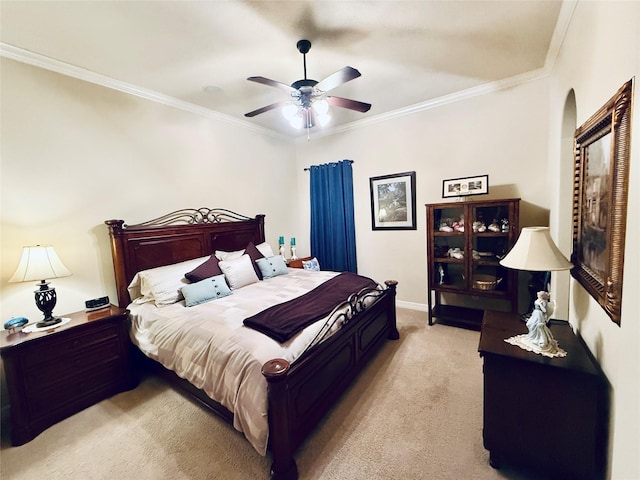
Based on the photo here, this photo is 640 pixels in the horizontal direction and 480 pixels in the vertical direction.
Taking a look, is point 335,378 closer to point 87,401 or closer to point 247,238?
point 87,401

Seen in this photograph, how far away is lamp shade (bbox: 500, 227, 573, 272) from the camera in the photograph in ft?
5.23

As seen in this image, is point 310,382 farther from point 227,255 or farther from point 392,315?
point 227,255

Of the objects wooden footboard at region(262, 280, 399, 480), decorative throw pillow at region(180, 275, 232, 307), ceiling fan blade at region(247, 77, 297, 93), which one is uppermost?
ceiling fan blade at region(247, 77, 297, 93)

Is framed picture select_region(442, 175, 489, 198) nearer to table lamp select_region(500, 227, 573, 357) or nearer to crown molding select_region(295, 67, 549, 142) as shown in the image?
crown molding select_region(295, 67, 549, 142)

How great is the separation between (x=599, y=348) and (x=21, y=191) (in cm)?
407

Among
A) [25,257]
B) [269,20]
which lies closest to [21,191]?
[25,257]

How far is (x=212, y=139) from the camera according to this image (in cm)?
376

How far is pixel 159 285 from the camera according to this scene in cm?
269

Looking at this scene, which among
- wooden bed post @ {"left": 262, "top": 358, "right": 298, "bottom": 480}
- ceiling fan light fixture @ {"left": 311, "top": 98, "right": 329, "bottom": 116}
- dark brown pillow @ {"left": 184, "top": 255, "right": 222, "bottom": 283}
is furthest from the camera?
dark brown pillow @ {"left": 184, "top": 255, "right": 222, "bottom": 283}

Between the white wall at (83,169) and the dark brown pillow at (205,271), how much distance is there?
0.78 m

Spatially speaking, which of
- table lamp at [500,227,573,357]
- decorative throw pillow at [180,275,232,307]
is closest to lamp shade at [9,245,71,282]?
decorative throw pillow at [180,275,232,307]

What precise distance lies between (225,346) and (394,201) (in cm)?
311

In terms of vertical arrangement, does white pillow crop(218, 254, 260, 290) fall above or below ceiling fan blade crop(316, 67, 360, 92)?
below

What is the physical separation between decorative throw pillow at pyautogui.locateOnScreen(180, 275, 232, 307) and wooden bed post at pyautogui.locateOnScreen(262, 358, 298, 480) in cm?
134
